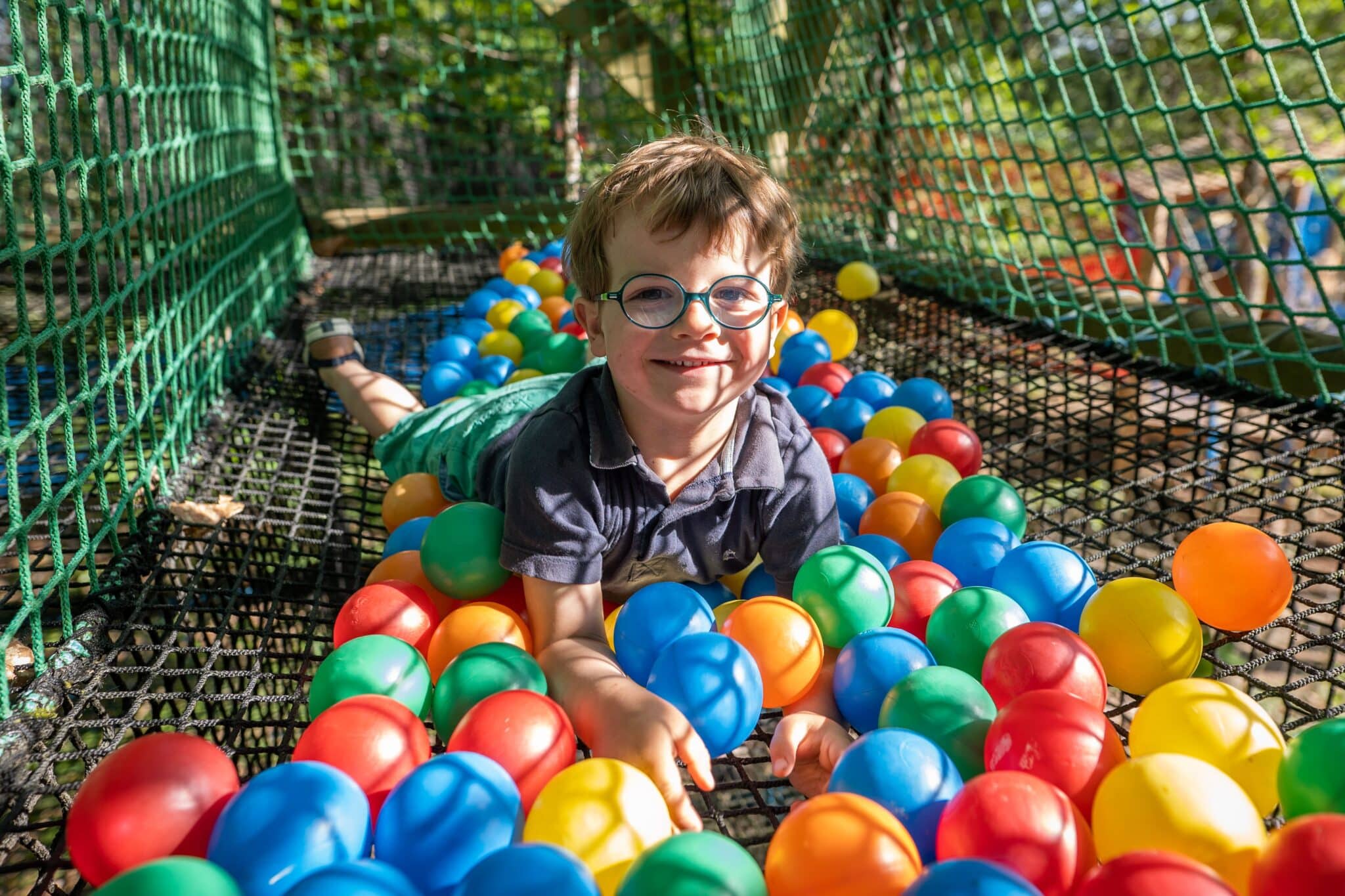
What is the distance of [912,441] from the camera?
2281 millimetres

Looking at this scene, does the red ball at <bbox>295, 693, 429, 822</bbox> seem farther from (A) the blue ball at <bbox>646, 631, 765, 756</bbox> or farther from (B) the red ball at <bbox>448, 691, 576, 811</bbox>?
(A) the blue ball at <bbox>646, 631, 765, 756</bbox>

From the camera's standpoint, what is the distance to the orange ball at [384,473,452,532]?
206 cm

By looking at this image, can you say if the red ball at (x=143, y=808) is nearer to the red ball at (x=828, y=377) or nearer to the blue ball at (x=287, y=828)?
the blue ball at (x=287, y=828)

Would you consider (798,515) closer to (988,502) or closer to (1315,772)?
(988,502)

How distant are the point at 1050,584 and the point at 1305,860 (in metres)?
0.72

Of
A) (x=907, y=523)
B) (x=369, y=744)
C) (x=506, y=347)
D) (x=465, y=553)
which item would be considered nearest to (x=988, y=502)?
(x=907, y=523)

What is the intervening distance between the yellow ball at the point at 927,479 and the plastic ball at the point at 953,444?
0.29 ft

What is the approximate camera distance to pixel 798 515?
1640mm

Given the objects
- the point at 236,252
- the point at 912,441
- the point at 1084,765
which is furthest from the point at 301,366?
the point at 1084,765

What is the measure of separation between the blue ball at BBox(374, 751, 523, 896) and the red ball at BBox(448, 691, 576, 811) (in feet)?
0.24

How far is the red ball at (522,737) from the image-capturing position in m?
1.17

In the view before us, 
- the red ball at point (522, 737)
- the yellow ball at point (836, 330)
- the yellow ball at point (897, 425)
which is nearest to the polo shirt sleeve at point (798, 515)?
the red ball at point (522, 737)

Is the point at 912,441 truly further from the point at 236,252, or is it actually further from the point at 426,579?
the point at 236,252

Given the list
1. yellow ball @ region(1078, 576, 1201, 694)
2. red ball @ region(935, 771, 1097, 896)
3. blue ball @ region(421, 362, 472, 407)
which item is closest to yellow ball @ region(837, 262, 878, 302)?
blue ball @ region(421, 362, 472, 407)
